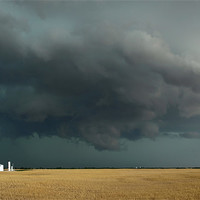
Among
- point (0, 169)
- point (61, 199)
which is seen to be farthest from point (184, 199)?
point (0, 169)

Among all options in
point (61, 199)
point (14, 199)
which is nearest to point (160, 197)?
point (61, 199)

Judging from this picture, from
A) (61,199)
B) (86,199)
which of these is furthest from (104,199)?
(61,199)

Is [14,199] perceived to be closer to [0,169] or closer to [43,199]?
[43,199]

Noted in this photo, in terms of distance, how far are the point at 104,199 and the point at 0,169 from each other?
12396 cm

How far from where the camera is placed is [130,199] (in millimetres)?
36938

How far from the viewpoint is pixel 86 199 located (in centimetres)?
3691

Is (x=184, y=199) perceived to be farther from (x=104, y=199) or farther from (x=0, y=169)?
(x=0, y=169)

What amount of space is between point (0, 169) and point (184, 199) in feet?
420

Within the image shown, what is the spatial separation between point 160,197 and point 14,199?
17958mm

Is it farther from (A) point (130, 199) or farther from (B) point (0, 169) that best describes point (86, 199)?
(B) point (0, 169)

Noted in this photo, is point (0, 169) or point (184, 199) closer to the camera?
point (184, 199)

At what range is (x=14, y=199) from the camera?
3703cm

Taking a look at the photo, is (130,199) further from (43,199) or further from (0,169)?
(0,169)

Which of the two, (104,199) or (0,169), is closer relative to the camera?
(104,199)
